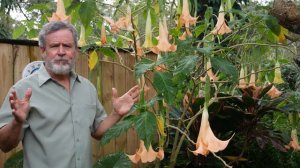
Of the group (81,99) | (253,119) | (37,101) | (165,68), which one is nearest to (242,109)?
(253,119)

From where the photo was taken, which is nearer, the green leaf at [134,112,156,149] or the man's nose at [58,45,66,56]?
the green leaf at [134,112,156,149]

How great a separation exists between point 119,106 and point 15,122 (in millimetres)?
469

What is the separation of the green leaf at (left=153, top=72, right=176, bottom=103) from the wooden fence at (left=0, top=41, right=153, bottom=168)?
0.48 m

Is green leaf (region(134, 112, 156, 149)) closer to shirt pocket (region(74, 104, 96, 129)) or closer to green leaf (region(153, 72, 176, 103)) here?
green leaf (region(153, 72, 176, 103))

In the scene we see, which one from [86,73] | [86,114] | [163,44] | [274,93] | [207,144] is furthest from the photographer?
[86,73]

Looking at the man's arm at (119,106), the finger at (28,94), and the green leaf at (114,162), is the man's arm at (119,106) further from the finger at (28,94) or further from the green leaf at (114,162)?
the finger at (28,94)

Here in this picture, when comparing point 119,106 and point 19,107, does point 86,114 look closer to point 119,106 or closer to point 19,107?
point 119,106

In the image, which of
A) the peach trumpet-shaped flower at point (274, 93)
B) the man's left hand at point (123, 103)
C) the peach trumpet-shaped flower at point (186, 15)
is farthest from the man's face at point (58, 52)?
the peach trumpet-shaped flower at point (274, 93)

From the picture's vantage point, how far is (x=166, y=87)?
1.35 meters

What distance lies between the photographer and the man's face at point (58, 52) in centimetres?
160

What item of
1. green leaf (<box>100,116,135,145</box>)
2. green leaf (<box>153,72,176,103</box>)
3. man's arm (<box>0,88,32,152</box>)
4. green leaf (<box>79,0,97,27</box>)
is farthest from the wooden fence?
green leaf (<box>79,0,97,27</box>)

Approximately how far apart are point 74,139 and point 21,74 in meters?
0.69

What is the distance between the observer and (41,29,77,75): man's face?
160 centimetres

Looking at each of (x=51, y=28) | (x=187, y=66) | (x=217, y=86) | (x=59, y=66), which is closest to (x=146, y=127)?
(x=187, y=66)
